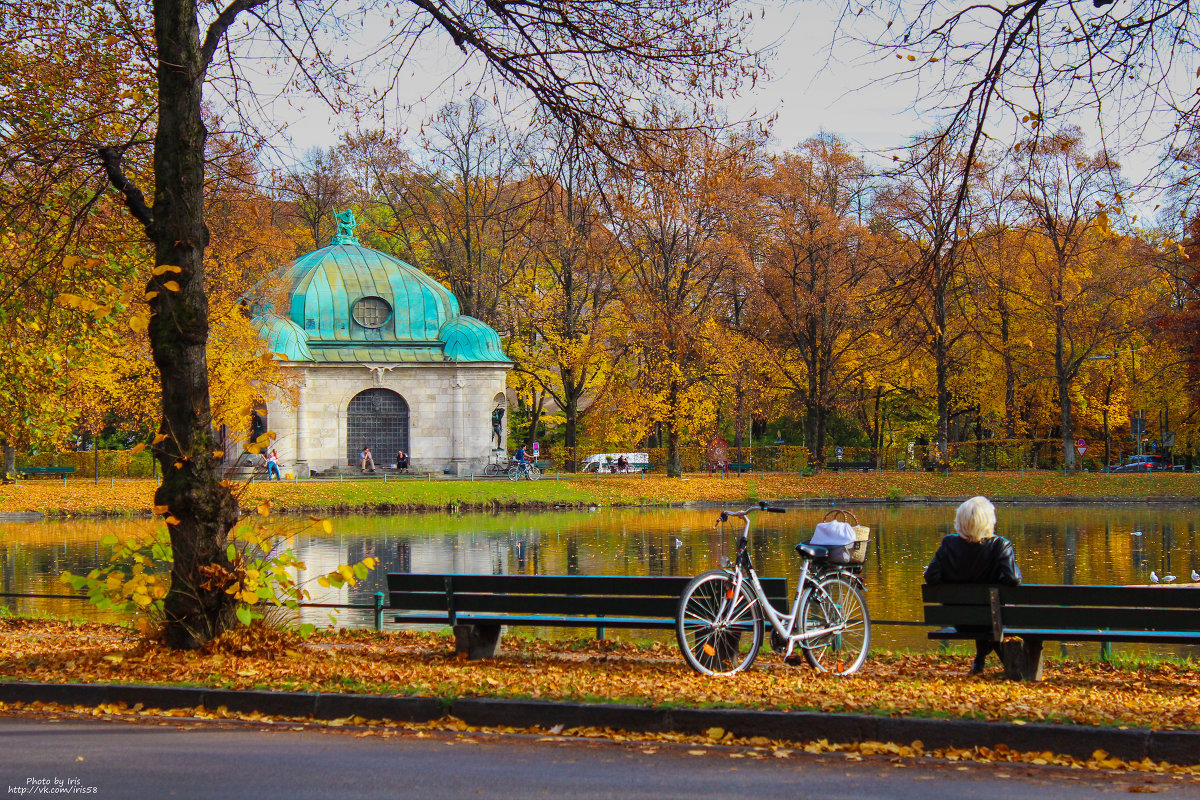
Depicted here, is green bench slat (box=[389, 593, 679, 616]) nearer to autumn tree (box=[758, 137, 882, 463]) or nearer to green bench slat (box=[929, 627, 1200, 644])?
green bench slat (box=[929, 627, 1200, 644])

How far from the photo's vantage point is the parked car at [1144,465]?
178 ft

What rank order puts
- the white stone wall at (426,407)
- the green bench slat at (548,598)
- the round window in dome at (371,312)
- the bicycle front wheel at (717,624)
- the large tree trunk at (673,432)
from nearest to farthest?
1. the bicycle front wheel at (717,624)
2. the green bench slat at (548,598)
3. the large tree trunk at (673,432)
4. the white stone wall at (426,407)
5. the round window in dome at (371,312)

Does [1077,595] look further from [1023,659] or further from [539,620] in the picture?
[539,620]

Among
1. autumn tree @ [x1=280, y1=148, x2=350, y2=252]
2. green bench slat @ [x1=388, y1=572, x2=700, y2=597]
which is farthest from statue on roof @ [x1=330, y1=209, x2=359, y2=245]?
green bench slat @ [x1=388, y1=572, x2=700, y2=597]

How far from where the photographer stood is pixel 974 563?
8.98 m

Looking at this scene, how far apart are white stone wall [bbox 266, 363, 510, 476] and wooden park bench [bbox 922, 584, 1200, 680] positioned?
41.6 m

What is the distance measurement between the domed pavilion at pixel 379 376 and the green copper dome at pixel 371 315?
0.14ft

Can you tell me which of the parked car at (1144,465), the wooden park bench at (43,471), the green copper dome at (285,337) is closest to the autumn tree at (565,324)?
the green copper dome at (285,337)

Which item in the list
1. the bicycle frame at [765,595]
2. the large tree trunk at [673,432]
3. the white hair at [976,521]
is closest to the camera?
the bicycle frame at [765,595]

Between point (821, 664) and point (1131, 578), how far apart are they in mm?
12376

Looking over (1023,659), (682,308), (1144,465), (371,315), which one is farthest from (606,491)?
(1023,659)

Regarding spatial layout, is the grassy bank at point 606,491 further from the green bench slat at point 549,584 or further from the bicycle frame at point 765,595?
the bicycle frame at point 765,595

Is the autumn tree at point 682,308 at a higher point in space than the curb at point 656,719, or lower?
higher

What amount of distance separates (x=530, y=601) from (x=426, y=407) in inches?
1620
